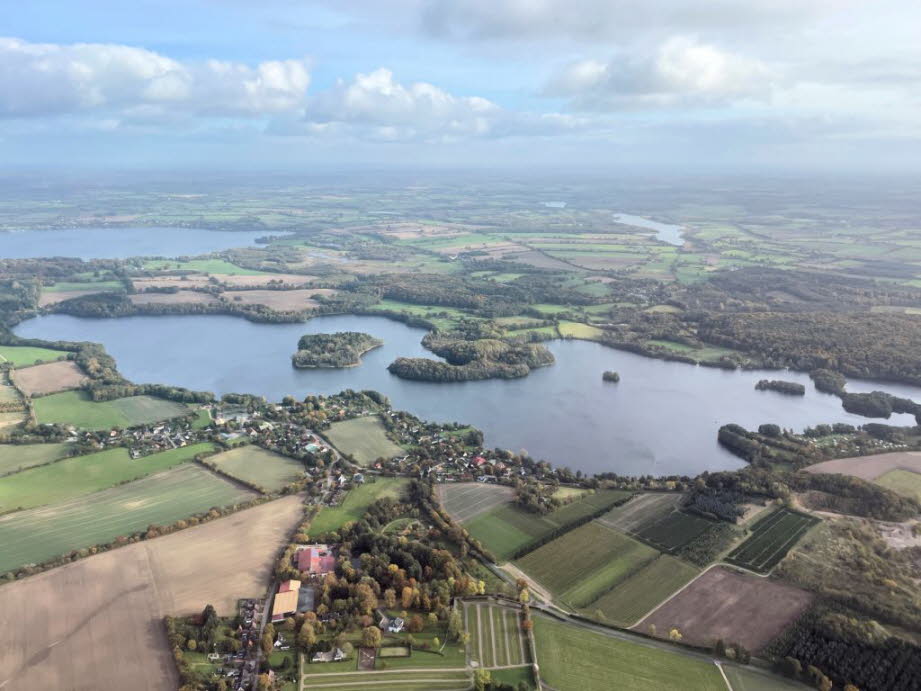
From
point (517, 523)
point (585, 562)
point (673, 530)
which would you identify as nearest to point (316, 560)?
point (517, 523)

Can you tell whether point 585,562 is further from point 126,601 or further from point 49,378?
point 49,378

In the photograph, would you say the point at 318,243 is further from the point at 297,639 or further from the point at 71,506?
the point at 297,639

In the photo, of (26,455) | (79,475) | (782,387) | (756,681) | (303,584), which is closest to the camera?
(756,681)

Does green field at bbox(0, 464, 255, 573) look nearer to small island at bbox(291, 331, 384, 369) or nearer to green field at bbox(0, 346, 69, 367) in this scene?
small island at bbox(291, 331, 384, 369)

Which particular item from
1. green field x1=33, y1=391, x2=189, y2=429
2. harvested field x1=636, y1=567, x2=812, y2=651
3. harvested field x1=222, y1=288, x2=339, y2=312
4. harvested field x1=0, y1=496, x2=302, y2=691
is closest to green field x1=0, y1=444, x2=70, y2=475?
green field x1=33, y1=391, x2=189, y2=429

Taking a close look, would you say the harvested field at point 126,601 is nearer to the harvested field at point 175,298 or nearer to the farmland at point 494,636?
the farmland at point 494,636

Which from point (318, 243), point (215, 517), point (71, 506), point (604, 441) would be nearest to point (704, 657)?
point (604, 441)
